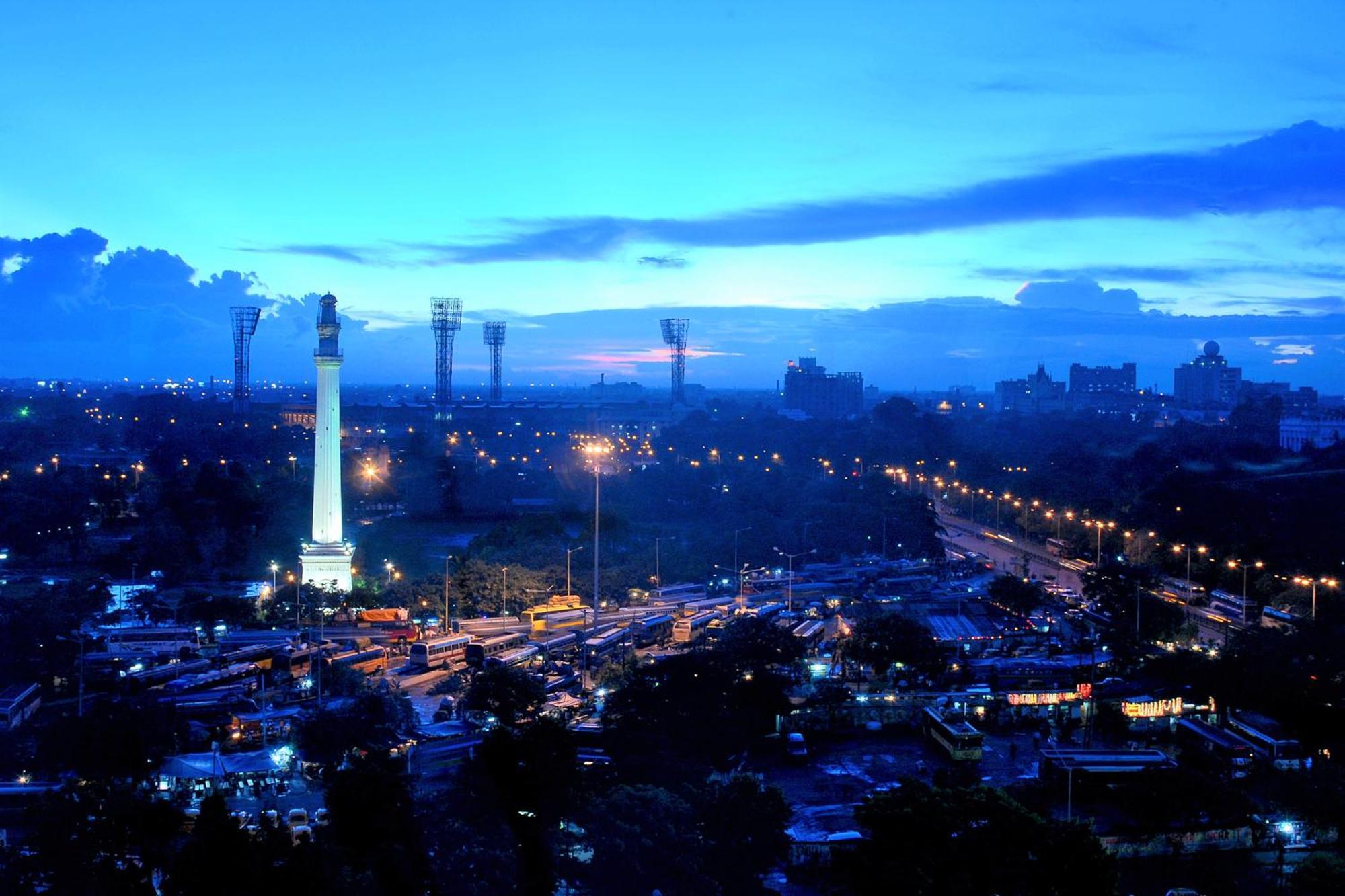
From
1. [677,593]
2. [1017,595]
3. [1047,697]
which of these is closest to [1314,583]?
[1017,595]

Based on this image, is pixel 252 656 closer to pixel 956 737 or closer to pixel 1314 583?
pixel 956 737

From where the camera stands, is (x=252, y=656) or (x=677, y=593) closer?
(x=252, y=656)

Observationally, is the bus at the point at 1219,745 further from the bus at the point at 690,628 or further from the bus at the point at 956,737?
the bus at the point at 690,628

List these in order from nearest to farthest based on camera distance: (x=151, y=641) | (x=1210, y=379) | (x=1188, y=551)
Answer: (x=151, y=641), (x=1188, y=551), (x=1210, y=379)

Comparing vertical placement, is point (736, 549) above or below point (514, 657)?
above

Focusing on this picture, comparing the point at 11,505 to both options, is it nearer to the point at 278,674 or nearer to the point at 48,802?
the point at 278,674
